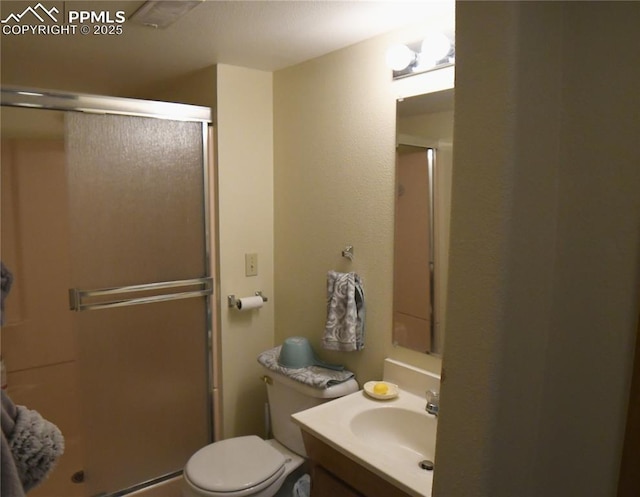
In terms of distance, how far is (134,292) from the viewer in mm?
2039

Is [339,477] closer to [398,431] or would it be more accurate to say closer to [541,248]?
Result: [398,431]

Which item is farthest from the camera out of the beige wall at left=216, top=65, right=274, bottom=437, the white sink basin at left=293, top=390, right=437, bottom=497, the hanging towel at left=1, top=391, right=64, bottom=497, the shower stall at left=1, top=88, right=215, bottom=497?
the beige wall at left=216, top=65, right=274, bottom=437

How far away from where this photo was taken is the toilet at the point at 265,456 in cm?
176

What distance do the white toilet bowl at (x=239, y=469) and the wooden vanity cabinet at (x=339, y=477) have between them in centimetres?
28

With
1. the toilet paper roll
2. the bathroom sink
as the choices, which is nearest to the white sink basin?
the bathroom sink

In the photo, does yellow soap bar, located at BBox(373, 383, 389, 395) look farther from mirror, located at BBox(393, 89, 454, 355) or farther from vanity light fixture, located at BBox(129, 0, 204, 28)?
vanity light fixture, located at BBox(129, 0, 204, 28)

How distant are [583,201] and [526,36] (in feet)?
1.09

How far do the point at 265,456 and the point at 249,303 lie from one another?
0.70 meters

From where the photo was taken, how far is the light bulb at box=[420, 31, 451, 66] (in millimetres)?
1556

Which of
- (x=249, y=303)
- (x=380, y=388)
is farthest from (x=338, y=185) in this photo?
(x=380, y=388)

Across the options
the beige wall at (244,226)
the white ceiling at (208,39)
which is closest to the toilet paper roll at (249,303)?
the beige wall at (244,226)

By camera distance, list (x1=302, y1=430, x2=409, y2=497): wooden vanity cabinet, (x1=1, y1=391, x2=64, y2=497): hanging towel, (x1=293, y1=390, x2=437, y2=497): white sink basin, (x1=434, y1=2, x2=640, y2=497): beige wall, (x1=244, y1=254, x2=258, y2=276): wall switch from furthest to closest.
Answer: (x1=244, y1=254, x2=258, y2=276): wall switch, (x1=293, y1=390, x2=437, y2=497): white sink basin, (x1=302, y1=430, x2=409, y2=497): wooden vanity cabinet, (x1=434, y1=2, x2=640, y2=497): beige wall, (x1=1, y1=391, x2=64, y2=497): hanging towel

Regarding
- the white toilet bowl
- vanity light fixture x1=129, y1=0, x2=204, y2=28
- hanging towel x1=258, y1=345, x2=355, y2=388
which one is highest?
vanity light fixture x1=129, y1=0, x2=204, y2=28

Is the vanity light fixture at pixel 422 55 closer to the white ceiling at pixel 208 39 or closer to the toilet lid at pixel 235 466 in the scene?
the white ceiling at pixel 208 39
